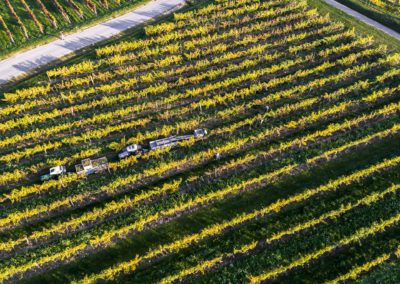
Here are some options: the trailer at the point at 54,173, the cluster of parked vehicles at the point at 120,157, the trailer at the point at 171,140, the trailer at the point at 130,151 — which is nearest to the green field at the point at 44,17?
the trailer at the point at 54,173

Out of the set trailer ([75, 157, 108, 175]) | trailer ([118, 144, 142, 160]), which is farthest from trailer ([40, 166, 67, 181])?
trailer ([118, 144, 142, 160])

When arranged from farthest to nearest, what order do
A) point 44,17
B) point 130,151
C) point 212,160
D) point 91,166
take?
1. point 44,17
2. point 130,151
3. point 212,160
4. point 91,166

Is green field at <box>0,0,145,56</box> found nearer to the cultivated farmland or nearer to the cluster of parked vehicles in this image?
the cultivated farmland

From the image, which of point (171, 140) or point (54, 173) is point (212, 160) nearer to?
point (171, 140)

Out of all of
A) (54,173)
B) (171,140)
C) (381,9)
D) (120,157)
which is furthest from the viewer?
(381,9)

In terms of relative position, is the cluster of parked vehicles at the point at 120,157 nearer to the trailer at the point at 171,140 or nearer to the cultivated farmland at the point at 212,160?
the trailer at the point at 171,140

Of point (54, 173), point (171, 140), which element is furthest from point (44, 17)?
point (171, 140)

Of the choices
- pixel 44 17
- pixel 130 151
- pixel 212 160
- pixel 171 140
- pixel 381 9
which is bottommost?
pixel 212 160
